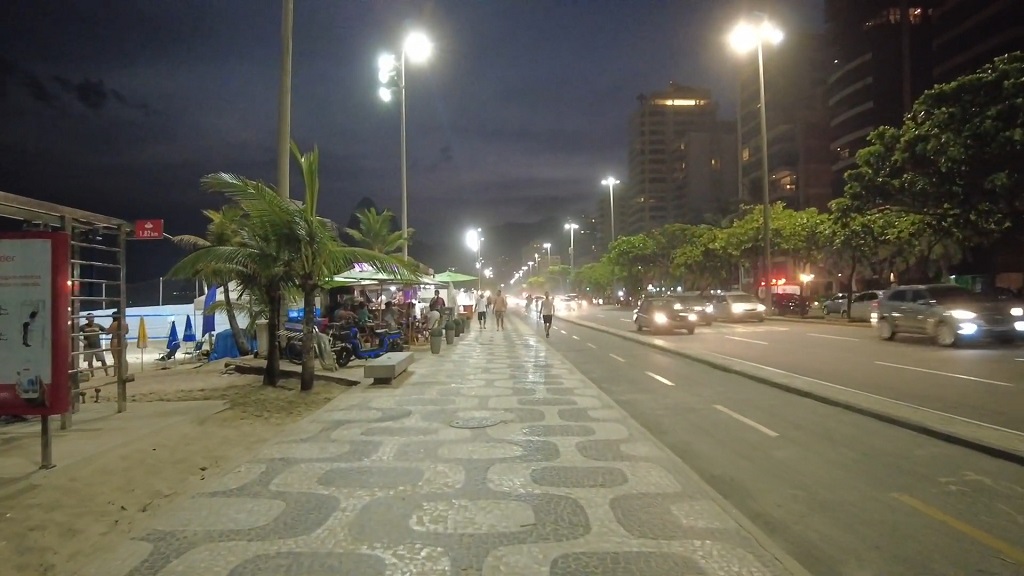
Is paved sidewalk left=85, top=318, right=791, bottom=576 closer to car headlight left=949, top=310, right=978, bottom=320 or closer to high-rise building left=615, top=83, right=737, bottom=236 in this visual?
car headlight left=949, top=310, right=978, bottom=320

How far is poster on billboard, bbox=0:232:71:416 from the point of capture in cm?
677

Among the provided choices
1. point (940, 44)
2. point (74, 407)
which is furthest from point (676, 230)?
point (74, 407)

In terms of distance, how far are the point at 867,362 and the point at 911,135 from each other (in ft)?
34.9

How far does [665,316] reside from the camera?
29.3 meters

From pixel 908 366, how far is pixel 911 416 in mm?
7226

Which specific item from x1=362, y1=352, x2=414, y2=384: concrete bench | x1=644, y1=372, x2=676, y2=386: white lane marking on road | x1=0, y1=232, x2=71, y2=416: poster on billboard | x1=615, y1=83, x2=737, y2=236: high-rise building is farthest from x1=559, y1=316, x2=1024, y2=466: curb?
x1=615, y1=83, x2=737, y2=236: high-rise building

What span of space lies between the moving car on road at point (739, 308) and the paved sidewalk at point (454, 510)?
29.7 metres

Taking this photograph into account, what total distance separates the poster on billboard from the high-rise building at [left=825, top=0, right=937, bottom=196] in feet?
228

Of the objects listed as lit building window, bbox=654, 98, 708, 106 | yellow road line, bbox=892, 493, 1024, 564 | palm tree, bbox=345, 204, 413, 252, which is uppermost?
lit building window, bbox=654, 98, 708, 106

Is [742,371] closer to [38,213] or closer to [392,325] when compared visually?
[392,325]

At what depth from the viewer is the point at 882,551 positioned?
501 cm

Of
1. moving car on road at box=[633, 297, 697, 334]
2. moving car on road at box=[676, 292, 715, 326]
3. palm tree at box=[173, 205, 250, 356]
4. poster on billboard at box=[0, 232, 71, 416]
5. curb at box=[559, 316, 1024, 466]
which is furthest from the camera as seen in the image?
moving car on road at box=[676, 292, 715, 326]

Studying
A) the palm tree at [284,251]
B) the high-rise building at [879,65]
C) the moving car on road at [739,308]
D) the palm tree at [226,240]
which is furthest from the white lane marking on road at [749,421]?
the high-rise building at [879,65]

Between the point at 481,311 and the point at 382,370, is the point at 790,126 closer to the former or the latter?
the point at 481,311
